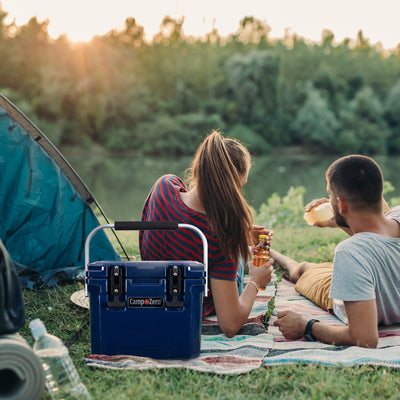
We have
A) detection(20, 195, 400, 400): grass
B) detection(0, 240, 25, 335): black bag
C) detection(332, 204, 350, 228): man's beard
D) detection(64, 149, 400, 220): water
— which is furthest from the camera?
detection(64, 149, 400, 220): water

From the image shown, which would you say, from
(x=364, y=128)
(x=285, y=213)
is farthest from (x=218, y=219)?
(x=364, y=128)

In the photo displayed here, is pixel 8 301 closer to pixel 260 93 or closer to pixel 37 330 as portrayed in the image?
pixel 37 330

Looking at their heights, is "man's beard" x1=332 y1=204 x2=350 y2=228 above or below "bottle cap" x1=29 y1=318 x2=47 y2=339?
above

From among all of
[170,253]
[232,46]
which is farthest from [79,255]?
[232,46]

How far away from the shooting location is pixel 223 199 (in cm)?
245

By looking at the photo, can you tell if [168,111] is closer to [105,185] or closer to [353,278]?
[105,185]

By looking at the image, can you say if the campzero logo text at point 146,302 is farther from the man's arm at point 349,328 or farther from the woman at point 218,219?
the man's arm at point 349,328

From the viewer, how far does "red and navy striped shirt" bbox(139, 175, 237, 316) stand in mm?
2475

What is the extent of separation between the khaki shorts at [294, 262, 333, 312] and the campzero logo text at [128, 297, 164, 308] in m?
1.33

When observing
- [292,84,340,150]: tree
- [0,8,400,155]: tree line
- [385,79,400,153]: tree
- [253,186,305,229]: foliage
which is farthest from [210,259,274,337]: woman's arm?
[385,79,400,153]: tree

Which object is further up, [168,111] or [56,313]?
[168,111]

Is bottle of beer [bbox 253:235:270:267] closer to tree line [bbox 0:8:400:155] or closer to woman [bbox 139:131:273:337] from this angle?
woman [bbox 139:131:273:337]

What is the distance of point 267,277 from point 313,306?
72cm

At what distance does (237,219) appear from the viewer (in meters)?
2.45
